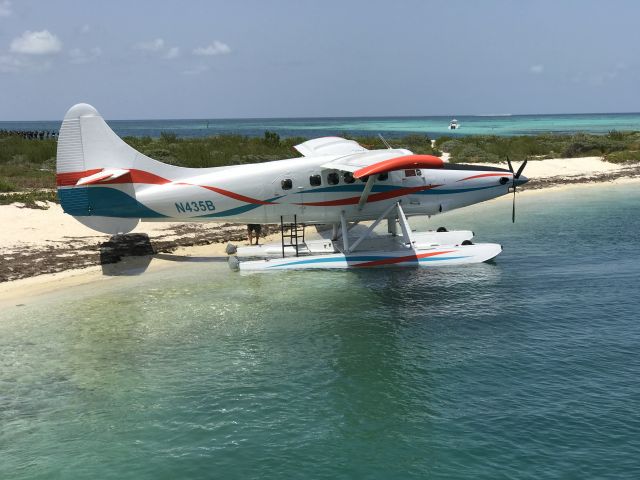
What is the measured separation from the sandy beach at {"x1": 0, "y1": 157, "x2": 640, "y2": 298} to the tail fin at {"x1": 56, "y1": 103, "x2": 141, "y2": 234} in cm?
169

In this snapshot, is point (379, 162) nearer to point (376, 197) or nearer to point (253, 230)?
point (376, 197)

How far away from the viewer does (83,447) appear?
8.75m

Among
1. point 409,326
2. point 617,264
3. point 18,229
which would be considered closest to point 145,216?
point 18,229

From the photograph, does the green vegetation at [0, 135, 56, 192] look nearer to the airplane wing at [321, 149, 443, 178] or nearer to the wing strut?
the wing strut

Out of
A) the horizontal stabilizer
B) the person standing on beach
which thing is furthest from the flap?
the horizontal stabilizer

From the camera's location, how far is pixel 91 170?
62.9 ft

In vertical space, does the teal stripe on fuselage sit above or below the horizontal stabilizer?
below

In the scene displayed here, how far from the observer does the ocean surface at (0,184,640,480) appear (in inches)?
330

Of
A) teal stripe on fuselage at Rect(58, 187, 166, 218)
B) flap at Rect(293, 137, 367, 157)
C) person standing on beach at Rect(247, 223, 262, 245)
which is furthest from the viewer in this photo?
person standing on beach at Rect(247, 223, 262, 245)

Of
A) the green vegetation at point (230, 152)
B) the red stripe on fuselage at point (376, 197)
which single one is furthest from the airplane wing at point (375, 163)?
the green vegetation at point (230, 152)

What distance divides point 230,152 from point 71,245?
23218mm

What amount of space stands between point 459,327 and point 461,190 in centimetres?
818

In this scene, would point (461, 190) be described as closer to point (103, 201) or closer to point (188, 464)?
point (103, 201)

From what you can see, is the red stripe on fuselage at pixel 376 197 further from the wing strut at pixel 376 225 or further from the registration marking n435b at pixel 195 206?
the registration marking n435b at pixel 195 206
